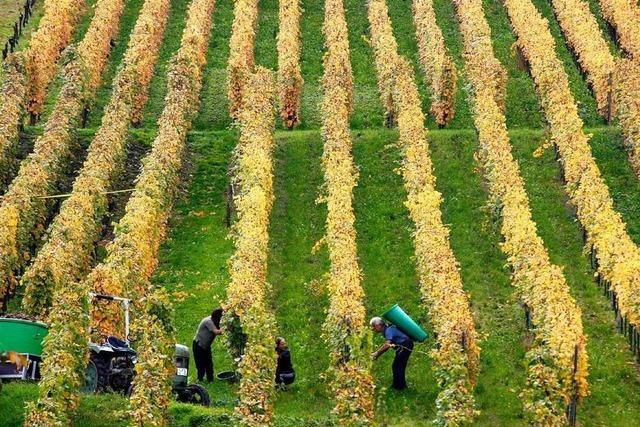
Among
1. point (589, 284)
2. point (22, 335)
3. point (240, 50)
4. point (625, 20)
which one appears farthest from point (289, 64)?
point (22, 335)

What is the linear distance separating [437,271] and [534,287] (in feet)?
8.39

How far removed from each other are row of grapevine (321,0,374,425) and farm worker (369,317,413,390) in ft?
1.56

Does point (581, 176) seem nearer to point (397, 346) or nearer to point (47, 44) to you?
point (397, 346)

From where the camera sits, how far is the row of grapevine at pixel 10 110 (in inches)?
1555

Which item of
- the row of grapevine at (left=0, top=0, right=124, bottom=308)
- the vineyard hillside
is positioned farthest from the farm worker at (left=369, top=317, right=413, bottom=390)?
the row of grapevine at (left=0, top=0, right=124, bottom=308)

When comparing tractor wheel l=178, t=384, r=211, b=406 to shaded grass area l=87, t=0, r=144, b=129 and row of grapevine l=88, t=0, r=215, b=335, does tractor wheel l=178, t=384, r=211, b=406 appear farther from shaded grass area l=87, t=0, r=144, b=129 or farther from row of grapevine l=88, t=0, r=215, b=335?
shaded grass area l=87, t=0, r=144, b=129

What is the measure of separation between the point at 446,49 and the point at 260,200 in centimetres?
2043

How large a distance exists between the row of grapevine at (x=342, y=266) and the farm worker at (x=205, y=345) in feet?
8.52

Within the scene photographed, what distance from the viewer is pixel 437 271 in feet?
101

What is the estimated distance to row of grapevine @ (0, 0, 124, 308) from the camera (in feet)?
110

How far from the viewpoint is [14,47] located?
175 ft

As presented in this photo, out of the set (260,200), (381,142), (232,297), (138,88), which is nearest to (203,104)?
(138,88)

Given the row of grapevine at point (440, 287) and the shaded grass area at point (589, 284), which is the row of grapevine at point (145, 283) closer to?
the row of grapevine at point (440, 287)

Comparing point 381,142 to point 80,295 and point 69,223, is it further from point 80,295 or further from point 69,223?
point 80,295
